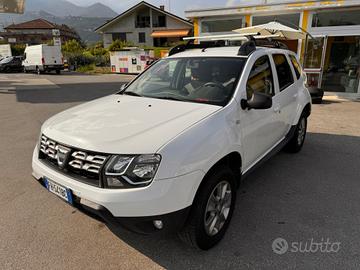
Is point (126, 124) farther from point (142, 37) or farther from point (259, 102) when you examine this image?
point (142, 37)

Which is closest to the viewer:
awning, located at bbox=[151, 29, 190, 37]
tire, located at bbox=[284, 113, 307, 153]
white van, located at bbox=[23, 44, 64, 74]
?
tire, located at bbox=[284, 113, 307, 153]

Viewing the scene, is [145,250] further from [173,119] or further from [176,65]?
[176,65]

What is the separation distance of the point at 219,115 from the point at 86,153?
1.17 metres

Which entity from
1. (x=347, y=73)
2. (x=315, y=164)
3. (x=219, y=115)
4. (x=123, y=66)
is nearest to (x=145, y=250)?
(x=219, y=115)

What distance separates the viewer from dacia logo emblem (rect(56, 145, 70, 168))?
2381 mm

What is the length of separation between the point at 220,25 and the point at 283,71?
1018 centimetres

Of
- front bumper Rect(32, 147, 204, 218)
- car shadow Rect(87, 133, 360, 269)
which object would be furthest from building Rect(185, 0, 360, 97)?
front bumper Rect(32, 147, 204, 218)

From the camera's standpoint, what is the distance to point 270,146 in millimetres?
3734

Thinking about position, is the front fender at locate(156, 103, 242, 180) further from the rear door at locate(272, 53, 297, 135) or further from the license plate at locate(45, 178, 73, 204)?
the rear door at locate(272, 53, 297, 135)

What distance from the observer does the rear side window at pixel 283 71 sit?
3.94 meters

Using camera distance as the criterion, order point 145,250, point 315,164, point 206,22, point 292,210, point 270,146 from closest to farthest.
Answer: point 145,250, point 292,210, point 270,146, point 315,164, point 206,22

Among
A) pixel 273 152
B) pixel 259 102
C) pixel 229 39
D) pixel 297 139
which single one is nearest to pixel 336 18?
pixel 297 139

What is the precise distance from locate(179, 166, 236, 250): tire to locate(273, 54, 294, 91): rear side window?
1.88 meters

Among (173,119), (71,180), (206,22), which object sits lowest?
(71,180)
